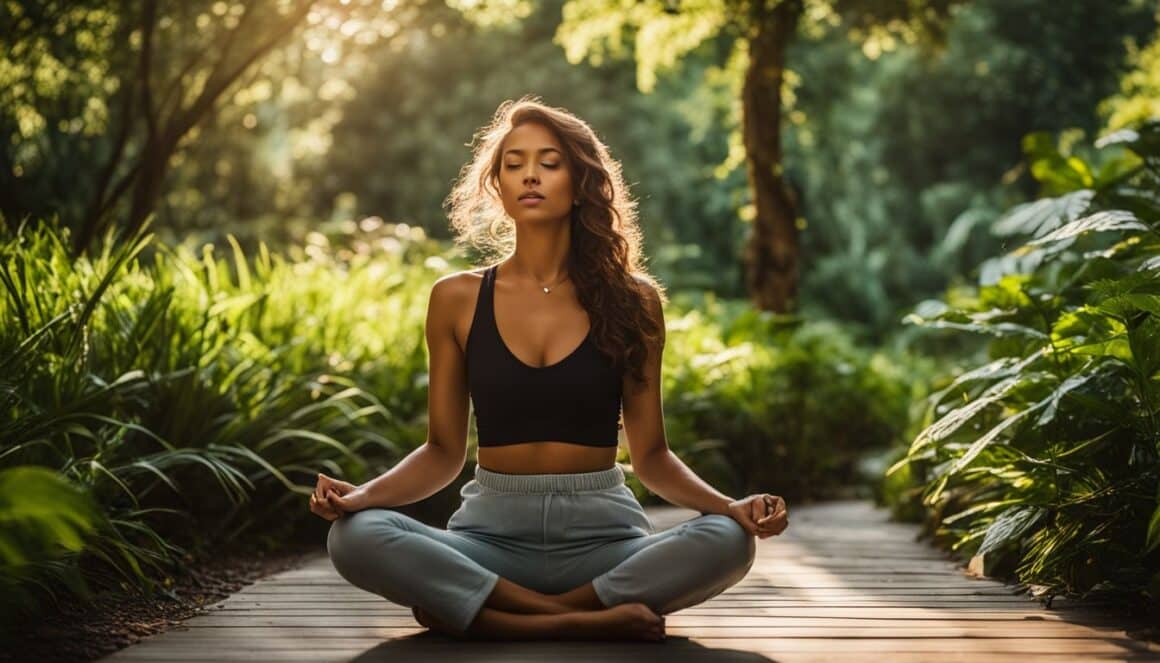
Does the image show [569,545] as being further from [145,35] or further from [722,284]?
[722,284]

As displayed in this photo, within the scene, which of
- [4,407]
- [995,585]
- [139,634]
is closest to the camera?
[139,634]

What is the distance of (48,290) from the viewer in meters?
4.89

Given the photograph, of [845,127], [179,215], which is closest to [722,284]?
[845,127]

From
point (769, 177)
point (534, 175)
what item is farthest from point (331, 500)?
point (769, 177)

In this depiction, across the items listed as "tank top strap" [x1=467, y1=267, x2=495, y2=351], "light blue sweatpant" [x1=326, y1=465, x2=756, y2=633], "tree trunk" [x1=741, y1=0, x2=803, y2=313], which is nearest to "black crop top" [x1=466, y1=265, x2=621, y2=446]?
"tank top strap" [x1=467, y1=267, x2=495, y2=351]

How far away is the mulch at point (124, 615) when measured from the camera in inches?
130

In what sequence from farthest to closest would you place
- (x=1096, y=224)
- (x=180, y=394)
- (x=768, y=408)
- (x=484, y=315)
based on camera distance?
(x=768, y=408)
(x=180, y=394)
(x=1096, y=224)
(x=484, y=315)

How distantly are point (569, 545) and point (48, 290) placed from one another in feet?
7.95

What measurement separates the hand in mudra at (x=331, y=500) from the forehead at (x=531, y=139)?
1.09m

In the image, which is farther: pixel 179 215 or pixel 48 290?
pixel 179 215

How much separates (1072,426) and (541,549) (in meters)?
1.85

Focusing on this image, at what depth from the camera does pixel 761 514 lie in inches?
137

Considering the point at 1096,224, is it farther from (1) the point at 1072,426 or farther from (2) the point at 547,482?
(2) the point at 547,482

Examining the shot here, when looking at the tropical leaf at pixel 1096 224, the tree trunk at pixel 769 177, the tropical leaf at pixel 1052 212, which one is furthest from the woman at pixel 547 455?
the tree trunk at pixel 769 177
